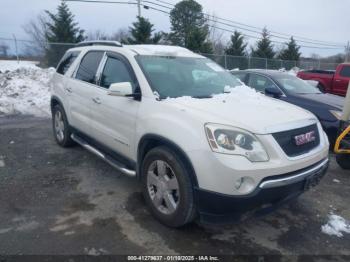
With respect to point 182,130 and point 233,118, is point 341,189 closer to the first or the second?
point 233,118

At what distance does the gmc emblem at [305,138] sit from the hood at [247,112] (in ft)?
0.36

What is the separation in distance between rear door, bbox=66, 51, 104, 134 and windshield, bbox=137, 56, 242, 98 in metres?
1.07

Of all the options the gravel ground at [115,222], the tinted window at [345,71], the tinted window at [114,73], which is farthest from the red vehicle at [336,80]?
the tinted window at [114,73]

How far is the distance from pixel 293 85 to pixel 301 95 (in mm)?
610

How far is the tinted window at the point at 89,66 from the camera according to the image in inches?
188

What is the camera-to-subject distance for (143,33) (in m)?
21.2

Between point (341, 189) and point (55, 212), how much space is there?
Answer: 389 cm

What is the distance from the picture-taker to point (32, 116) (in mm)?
9609

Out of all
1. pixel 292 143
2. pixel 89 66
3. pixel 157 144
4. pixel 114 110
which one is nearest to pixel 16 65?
pixel 89 66

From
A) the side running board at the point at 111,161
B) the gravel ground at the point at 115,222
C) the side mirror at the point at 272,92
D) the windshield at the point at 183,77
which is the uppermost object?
the windshield at the point at 183,77

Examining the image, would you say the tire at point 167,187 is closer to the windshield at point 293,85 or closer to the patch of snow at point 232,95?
the patch of snow at point 232,95

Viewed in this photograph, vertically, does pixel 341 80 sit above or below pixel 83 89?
below

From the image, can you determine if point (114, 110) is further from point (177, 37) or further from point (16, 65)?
point (177, 37)

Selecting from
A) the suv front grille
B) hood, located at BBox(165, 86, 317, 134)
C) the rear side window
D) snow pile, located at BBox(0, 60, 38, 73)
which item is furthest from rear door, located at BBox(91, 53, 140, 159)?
snow pile, located at BBox(0, 60, 38, 73)
